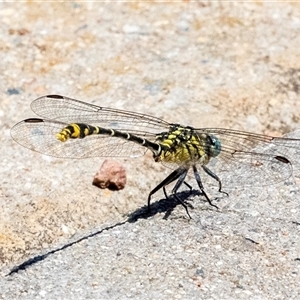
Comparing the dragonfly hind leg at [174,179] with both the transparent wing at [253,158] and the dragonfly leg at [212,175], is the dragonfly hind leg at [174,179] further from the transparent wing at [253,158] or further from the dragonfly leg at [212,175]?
the transparent wing at [253,158]

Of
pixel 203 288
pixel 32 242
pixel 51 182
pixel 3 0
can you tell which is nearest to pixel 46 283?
pixel 32 242

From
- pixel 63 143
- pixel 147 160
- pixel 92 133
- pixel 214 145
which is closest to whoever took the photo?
pixel 92 133

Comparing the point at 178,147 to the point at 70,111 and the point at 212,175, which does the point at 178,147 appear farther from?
the point at 70,111

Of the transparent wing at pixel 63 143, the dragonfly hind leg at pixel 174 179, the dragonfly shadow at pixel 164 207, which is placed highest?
the transparent wing at pixel 63 143

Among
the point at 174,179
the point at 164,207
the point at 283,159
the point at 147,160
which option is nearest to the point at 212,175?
the point at 174,179

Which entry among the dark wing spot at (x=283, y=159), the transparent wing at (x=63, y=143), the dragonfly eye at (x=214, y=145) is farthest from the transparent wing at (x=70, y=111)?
the dark wing spot at (x=283, y=159)

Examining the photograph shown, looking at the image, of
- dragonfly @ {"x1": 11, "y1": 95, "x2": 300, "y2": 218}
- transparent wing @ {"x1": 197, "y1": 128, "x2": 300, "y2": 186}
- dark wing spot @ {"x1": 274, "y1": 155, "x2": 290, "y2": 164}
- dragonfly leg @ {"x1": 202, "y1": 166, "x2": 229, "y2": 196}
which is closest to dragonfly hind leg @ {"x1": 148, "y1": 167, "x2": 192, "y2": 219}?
dragonfly @ {"x1": 11, "y1": 95, "x2": 300, "y2": 218}

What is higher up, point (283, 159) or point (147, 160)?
point (283, 159)

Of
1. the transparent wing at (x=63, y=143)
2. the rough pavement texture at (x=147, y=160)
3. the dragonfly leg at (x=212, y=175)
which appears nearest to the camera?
the rough pavement texture at (x=147, y=160)
